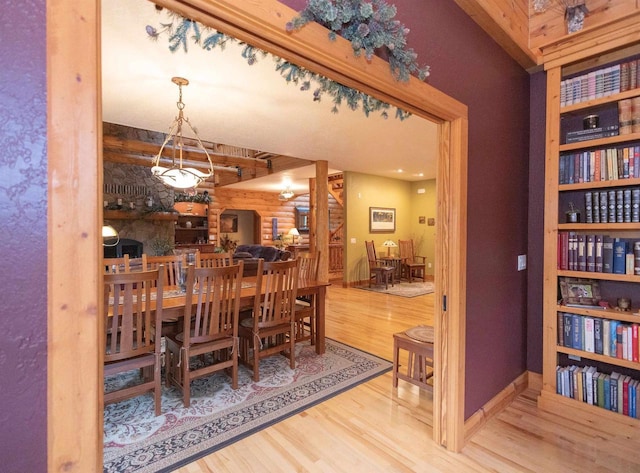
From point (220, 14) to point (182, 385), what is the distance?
2532 millimetres

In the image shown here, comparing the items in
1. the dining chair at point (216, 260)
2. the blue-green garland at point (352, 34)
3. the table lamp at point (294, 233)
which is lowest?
the dining chair at point (216, 260)

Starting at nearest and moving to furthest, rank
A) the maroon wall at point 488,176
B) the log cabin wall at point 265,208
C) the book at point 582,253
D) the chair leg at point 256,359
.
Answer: the maroon wall at point 488,176 < the book at point 582,253 < the chair leg at point 256,359 < the log cabin wall at point 265,208

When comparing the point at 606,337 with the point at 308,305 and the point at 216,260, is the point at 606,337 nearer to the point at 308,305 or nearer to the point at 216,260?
the point at 308,305

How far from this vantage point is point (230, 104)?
3424 millimetres

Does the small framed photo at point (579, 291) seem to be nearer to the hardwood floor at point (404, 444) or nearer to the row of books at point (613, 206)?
the row of books at point (613, 206)

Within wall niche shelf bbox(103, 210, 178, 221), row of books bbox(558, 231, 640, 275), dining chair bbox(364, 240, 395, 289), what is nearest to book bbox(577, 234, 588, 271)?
row of books bbox(558, 231, 640, 275)

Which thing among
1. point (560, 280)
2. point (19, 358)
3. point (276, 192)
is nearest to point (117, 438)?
point (19, 358)

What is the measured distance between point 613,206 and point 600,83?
0.87 m

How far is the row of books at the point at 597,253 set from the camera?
219 cm

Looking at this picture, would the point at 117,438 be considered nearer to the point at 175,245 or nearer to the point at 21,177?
the point at 21,177

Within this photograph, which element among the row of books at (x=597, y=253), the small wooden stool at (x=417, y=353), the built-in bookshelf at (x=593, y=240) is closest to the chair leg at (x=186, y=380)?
the small wooden stool at (x=417, y=353)

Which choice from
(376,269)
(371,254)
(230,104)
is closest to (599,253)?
(230,104)

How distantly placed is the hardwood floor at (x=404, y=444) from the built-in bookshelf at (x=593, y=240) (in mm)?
294

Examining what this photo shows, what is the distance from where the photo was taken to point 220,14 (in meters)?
0.98
